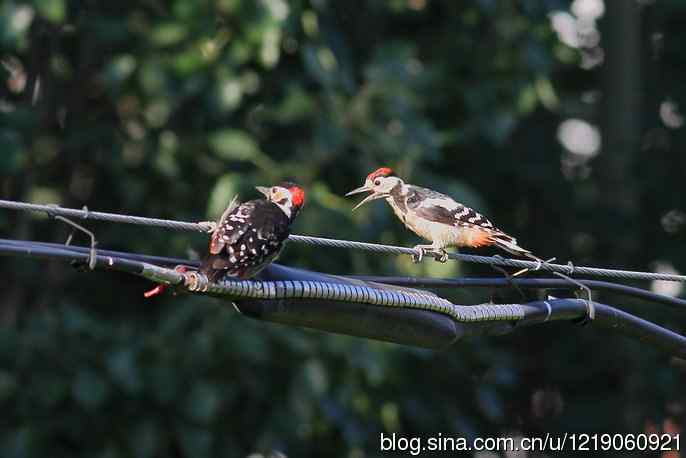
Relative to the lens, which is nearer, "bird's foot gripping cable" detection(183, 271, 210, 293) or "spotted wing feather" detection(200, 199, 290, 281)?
"bird's foot gripping cable" detection(183, 271, 210, 293)

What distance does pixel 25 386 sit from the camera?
10.1 m

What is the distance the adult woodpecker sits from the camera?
5.41 meters

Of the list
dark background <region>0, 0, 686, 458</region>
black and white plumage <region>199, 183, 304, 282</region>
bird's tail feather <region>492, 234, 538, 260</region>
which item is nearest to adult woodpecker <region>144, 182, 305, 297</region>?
black and white plumage <region>199, 183, 304, 282</region>

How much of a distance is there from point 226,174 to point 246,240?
4.60 m

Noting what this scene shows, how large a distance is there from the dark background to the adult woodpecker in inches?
133

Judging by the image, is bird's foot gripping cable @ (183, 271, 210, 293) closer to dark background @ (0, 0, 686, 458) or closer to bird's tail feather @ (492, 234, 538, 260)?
bird's tail feather @ (492, 234, 538, 260)

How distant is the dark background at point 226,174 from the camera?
9.87 m

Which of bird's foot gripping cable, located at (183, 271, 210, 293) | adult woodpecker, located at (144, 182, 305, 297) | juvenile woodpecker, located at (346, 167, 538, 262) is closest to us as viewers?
bird's foot gripping cable, located at (183, 271, 210, 293)

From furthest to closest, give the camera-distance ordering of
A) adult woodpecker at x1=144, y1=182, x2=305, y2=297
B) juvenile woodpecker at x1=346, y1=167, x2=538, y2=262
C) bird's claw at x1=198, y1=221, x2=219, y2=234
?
juvenile woodpecker at x1=346, y1=167, x2=538, y2=262, bird's claw at x1=198, y1=221, x2=219, y2=234, adult woodpecker at x1=144, y1=182, x2=305, y2=297

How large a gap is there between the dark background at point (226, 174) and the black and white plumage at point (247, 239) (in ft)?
11.1

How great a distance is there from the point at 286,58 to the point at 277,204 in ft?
14.2

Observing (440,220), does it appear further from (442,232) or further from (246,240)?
(246,240)

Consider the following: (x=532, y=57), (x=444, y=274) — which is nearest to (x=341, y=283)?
(x=444, y=274)

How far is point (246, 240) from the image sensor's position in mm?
5633
